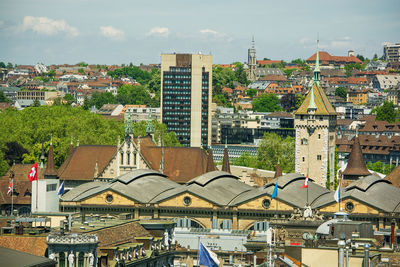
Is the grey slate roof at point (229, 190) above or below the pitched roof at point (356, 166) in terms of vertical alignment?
below

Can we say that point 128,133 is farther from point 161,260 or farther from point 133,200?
point 161,260

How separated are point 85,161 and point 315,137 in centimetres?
2889

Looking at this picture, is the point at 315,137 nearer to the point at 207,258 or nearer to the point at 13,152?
the point at 13,152

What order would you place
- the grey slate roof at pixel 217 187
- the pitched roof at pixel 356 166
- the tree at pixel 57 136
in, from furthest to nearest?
the tree at pixel 57 136 → the pitched roof at pixel 356 166 → the grey slate roof at pixel 217 187

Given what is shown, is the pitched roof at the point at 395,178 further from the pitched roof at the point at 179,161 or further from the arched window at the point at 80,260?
the arched window at the point at 80,260

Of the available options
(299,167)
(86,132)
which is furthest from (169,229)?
(86,132)

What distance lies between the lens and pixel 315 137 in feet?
525

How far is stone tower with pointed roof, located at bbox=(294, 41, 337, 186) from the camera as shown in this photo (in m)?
158

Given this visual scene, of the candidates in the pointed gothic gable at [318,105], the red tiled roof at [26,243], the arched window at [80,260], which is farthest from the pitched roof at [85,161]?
the arched window at [80,260]

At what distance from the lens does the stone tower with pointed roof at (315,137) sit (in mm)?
158500

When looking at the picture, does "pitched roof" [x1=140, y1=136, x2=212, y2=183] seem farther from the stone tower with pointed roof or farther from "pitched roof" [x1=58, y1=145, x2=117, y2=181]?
the stone tower with pointed roof

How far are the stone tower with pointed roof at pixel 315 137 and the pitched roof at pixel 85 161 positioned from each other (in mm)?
23760

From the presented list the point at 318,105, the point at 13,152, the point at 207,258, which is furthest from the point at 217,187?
the point at 207,258

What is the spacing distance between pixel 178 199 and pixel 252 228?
7887 mm
